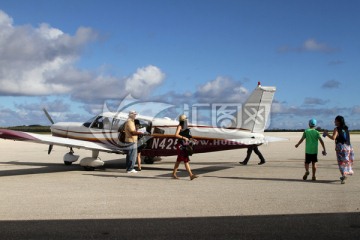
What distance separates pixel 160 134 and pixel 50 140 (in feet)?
11.5

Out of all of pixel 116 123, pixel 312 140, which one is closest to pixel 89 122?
pixel 116 123

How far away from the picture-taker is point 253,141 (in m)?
12.0

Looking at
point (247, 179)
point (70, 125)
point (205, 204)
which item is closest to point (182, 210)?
point (205, 204)

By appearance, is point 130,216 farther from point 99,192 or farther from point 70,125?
point 70,125

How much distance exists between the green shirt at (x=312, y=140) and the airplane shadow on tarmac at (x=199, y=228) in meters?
3.97

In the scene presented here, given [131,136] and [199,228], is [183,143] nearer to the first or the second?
[131,136]

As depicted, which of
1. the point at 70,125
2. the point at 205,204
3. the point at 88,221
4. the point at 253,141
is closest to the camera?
the point at 88,221

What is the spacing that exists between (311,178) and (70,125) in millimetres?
9061

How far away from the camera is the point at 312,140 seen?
Result: 9.79 m

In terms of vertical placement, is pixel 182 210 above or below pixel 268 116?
below

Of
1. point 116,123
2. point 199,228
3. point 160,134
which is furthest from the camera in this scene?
point 116,123

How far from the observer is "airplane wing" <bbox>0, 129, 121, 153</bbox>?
11148 mm

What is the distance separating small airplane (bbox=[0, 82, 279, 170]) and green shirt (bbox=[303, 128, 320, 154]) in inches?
89.7

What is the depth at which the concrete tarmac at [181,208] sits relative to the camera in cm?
500
